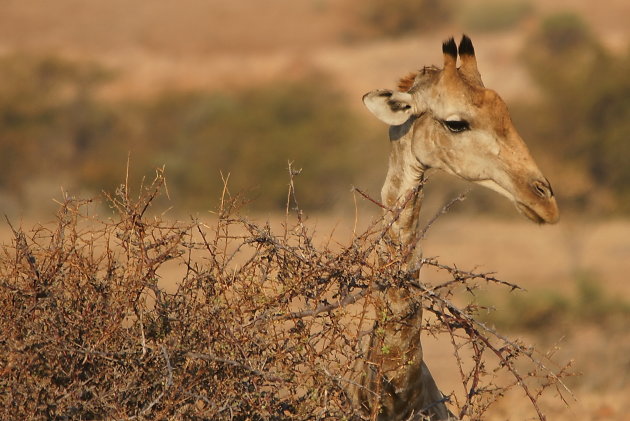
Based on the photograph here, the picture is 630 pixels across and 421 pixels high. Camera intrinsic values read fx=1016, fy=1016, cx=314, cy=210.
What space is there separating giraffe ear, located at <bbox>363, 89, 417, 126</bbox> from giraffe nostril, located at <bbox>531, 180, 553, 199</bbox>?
2.43 ft

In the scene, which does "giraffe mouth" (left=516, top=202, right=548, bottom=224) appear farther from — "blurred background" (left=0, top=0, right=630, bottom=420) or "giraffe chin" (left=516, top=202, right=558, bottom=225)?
"blurred background" (left=0, top=0, right=630, bottom=420)

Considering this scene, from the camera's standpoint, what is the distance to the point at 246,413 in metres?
3.98

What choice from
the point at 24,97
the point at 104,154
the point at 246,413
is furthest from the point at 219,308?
the point at 24,97

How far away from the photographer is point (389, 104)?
15.4 feet

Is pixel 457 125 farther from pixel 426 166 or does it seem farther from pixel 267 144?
pixel 267 144

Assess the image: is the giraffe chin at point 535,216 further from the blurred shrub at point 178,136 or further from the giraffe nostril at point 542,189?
the blurred shrub at point 178,136

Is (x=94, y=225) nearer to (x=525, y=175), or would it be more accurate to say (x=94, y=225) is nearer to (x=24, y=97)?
(x=525, y=175)

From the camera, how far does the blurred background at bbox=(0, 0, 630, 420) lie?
42.9ft

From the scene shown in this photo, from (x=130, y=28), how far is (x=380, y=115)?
4872cm

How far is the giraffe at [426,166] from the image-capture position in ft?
13.9

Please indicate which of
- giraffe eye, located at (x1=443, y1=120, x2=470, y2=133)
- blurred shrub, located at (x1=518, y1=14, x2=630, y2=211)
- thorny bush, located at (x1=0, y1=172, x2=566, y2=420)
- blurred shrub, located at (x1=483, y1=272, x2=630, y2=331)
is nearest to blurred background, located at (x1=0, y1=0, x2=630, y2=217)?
blurred shrub, located at (x1=518, y1=14, x2=630, y2=211)

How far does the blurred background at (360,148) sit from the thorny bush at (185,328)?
1872 mm

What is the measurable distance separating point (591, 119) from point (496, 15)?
32.0 m

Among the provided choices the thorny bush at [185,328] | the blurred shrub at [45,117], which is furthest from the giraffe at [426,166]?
the blurred shrub at [45,117]
